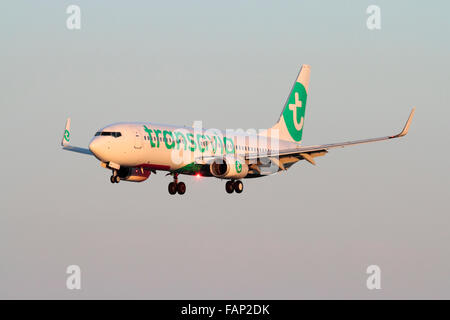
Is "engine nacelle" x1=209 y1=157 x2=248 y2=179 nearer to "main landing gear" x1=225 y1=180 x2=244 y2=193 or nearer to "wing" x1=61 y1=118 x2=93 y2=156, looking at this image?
"main landing gear" x1=225 y1=180 x2=244 y2=193

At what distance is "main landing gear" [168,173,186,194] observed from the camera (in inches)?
3150

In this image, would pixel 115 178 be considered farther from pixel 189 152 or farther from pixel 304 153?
pixel 304 153

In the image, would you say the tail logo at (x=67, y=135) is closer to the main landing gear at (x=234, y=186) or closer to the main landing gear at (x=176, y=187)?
the main landing gear at (x=176, y=187)

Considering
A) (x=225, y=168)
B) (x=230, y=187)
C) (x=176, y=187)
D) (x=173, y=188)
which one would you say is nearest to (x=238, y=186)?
(x=230, y=187)

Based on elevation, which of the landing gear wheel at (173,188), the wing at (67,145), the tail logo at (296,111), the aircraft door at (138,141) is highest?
the tail logo at (296,111)

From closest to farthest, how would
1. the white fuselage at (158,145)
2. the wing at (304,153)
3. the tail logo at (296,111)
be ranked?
the white fuselage at (158,145) < the wing at (304,153) < the tail logo at (296,111)

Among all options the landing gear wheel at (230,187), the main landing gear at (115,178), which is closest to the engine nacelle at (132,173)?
the main landing gear at (115,178)

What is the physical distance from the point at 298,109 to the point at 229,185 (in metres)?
19.7

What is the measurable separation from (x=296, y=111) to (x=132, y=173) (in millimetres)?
→ 26451

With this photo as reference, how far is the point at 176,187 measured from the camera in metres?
80.1

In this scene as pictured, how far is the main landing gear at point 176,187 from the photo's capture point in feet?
262

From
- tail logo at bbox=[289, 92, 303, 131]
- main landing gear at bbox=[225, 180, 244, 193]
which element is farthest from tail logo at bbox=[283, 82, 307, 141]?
main landing gear at bbox=[225, 180, 244, 193]
